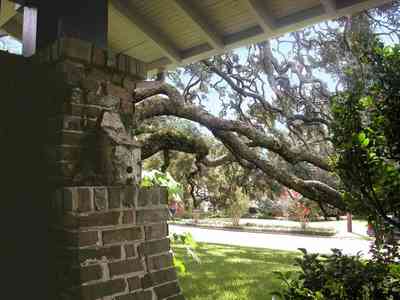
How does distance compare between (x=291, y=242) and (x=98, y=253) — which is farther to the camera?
(x=291, y=242)

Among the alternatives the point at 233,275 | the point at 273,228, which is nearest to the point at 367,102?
the point at 233,275

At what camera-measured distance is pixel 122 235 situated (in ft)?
5.87

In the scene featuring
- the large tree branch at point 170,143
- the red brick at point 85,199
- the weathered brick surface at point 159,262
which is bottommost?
the weathered brick surface at point 159,262

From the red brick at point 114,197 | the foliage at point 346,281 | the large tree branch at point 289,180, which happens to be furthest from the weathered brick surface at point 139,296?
the large tree branch at point 289,180

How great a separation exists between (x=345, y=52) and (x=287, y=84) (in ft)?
4.91

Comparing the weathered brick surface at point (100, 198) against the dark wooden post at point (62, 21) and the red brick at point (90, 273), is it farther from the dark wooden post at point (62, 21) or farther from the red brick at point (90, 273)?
the dark wooden post at point (62, 21)

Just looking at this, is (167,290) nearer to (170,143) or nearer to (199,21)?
(199,21)

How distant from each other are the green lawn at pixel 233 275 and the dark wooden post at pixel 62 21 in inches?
129

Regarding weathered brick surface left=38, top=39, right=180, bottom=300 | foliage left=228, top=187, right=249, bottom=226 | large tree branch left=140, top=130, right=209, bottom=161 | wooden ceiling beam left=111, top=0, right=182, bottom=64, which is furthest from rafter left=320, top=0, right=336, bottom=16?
foliage left=228, top=187, right=249, bottom=226

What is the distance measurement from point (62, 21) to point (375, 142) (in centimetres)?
182

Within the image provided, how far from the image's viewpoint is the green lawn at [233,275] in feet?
14.4

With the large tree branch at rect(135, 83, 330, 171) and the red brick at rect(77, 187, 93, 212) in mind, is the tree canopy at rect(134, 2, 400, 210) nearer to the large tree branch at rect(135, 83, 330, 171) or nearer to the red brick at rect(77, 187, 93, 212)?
the large tree branch at rect(135, 83, 330, 171)

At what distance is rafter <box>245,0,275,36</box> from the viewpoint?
2688 mm

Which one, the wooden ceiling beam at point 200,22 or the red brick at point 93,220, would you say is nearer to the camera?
the red brick at point 93,220
